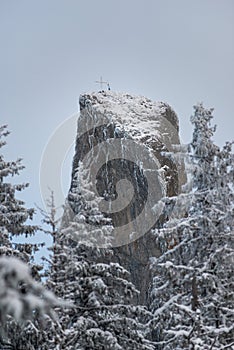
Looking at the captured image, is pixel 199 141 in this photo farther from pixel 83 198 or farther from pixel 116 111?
pixel 116 111

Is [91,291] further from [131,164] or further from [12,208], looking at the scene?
[131,164]

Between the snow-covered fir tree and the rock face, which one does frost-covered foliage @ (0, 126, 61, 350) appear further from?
the rock face

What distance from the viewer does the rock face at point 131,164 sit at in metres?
40.4

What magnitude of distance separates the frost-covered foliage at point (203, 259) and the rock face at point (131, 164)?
27.2 metres

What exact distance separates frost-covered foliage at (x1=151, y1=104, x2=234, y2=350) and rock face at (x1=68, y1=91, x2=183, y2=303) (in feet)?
89.4

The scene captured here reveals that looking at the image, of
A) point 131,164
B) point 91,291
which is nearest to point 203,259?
point 91,291

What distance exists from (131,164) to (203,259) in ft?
111

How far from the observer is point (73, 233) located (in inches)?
431

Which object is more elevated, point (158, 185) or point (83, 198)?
point (158, 185)

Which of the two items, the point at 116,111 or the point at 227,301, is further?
the point at 116,111

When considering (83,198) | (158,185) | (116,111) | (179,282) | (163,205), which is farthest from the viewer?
(116,111)

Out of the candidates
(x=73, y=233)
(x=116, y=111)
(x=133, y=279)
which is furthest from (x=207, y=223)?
(x=116, y=111)

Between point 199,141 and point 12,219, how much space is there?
4352 mm

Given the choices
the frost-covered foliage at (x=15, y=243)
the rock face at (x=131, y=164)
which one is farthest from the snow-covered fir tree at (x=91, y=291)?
the rock face at (x=131, y=164)
